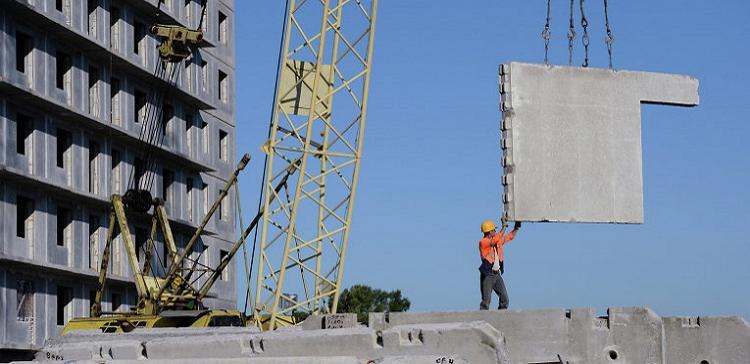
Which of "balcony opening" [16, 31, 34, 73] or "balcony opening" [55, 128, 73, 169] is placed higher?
"balcony opening" [16, 31, 34, 73]

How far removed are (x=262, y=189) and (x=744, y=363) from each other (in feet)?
104

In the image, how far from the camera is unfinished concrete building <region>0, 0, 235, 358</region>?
47344 mm

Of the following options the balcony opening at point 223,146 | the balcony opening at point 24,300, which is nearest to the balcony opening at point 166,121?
the balcony opening at point 223,146

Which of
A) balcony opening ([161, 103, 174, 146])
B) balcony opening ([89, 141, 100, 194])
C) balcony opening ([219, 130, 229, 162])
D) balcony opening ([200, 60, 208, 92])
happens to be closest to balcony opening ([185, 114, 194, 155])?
balcony opening ([200, 60, 208, 92])

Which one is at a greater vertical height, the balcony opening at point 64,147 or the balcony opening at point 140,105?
the balcony opening at point 140,105

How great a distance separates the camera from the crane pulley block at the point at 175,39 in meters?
58.3

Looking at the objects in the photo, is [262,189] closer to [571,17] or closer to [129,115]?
[129,115]

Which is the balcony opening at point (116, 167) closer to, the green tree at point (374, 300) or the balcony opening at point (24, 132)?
the balcony opening at point (24, 132)

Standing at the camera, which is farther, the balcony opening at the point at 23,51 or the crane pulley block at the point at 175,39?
the crane pulley block at the point at 175,39

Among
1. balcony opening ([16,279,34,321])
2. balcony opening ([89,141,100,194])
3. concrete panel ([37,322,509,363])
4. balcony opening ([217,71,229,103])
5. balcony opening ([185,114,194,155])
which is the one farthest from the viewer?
balcony opening ([217,71,229,103])

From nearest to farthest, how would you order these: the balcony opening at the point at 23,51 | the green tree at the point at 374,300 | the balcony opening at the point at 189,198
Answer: the balcony opening at the point at 23,51 < the balcony opening at the point at 189,198 < the green tree at the point at 374,300

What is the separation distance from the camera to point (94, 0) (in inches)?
2125

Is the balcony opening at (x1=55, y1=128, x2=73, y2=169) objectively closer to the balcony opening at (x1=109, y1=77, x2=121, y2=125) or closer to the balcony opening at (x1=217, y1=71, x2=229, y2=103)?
the balcony opening at (x1=109, y1=77, x2=121, y2=125)

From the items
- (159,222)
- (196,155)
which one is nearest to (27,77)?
(159,222)
